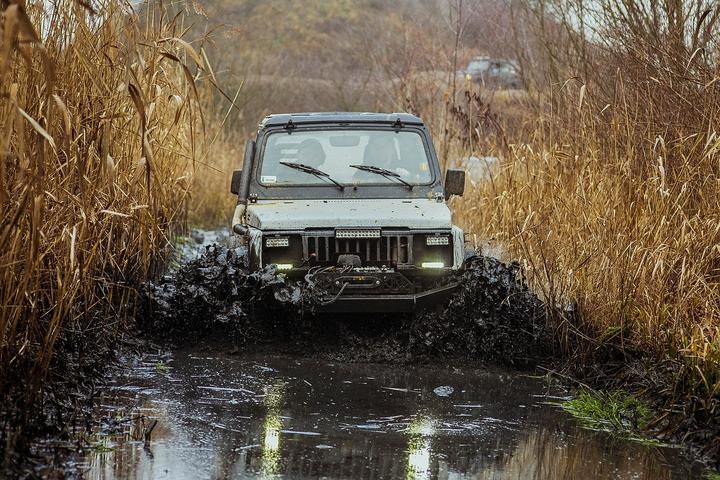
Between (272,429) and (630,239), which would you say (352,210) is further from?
(272,429)

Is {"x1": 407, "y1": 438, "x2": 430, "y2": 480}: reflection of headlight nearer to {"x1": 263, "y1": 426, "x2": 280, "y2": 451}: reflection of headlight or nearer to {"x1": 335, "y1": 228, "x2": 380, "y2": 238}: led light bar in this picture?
{"x1": 263, "y1": 426, "x2": 280, "y2": 451}: reflection of headlight

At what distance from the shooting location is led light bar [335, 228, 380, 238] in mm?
7457

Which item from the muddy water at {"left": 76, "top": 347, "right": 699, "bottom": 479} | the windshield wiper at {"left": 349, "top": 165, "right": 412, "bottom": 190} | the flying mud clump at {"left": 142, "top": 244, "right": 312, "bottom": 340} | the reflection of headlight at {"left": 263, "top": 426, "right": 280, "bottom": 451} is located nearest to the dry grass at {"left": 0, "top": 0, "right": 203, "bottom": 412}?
the flying mud clump at {"left": 142, "top": 244, "right": 312, "bottom": 340}

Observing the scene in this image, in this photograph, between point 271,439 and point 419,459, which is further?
point 271,439

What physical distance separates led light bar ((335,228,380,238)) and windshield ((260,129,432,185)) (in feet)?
2.77

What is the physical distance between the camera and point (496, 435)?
5613 millimetres

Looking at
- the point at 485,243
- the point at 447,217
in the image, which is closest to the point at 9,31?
the point at 447,217

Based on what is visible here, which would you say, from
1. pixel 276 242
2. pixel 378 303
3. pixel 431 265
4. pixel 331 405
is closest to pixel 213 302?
pixel 276 242

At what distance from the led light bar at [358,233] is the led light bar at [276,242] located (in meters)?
0.34

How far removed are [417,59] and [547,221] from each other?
9.10 m

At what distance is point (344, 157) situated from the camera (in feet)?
27.6

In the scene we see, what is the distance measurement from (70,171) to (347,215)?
2249 mm

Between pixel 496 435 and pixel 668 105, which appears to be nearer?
pixel 496 435

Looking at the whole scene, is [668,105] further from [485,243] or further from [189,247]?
[189,247]
